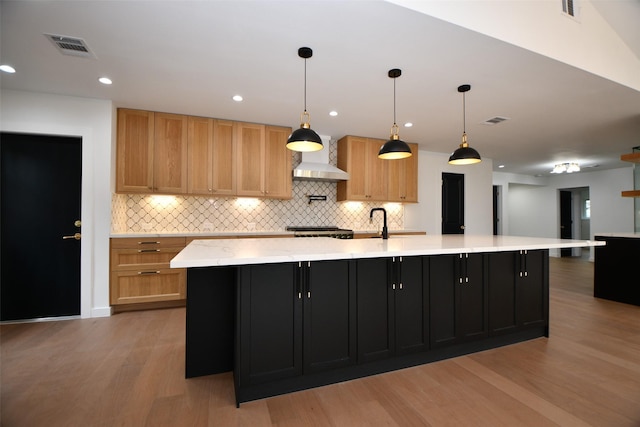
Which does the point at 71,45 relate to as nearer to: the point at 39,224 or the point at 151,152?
the point at 151,152

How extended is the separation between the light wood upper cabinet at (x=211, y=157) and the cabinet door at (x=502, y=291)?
11.1ft

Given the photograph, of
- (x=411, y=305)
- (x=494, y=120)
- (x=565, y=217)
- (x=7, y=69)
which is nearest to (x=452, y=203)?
(x=494, y=120)

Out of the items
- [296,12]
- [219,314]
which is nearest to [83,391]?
[219,314]

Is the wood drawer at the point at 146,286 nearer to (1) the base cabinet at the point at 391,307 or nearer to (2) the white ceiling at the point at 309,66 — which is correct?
(2) the white ceiling at the point at 309,66

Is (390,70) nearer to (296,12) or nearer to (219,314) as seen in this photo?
(296,12)

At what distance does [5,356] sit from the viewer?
2400 mm

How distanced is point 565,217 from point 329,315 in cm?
1067

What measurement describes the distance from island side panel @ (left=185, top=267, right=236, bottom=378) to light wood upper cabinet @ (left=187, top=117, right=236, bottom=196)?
7.49ft

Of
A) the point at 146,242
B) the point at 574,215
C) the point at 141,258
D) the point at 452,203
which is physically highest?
the point at 452,203

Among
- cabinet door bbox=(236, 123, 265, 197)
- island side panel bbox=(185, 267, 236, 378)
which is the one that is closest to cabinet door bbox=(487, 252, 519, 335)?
island side panel bbox=(185, 267, 236, 378)

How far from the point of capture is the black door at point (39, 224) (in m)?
3.25

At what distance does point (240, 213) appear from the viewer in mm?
4641

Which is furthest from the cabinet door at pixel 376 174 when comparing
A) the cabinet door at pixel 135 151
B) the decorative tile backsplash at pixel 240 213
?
the cabinet door at pixel 135 151

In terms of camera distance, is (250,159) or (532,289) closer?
(532,289)
